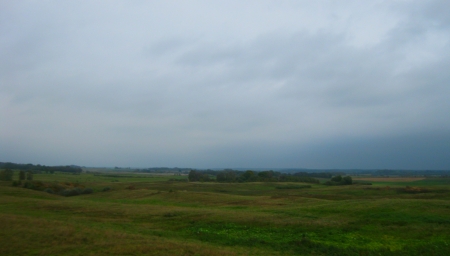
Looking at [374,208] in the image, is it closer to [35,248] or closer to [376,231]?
[376,231]

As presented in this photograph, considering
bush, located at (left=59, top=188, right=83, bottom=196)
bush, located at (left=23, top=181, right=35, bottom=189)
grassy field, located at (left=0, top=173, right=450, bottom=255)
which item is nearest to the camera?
grassy field, located at (left=0, top=173, right=450, bottom=255)

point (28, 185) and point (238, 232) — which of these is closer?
point (238, 232)

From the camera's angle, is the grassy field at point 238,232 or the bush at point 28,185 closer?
the grassy field at point 238,232

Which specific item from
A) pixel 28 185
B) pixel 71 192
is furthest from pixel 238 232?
pixel 28 185

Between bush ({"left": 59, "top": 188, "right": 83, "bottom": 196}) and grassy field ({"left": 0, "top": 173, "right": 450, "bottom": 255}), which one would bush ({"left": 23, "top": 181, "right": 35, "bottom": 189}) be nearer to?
bush ({"left": 59, "top": 188, "right": 83, "bottom": 196})

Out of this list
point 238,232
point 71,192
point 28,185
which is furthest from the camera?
point 28,185

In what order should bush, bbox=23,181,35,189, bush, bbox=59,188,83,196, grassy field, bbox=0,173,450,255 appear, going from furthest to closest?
bush, bbox=23,181,35,189
bush, bbox=59,188,83,196
grassy field, bbox=0,173,450,255

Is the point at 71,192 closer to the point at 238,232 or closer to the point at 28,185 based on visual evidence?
→ the point at 28,185

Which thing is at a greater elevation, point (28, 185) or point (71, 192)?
point (28, 185)

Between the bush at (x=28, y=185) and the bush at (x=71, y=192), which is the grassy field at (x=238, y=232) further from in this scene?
the bush at (x=28, y=185)

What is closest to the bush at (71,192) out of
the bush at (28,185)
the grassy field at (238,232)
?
the bush at (28,185)

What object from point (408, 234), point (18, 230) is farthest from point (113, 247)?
point (408, 234)

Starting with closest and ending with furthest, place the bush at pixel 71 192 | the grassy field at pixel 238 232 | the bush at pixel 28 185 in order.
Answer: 1. the grassy field at pixel 238 232
2. the bush at pixel 71 192
3. the bush at pixel 28 185

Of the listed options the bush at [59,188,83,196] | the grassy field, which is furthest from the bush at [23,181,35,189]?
the grassy field
